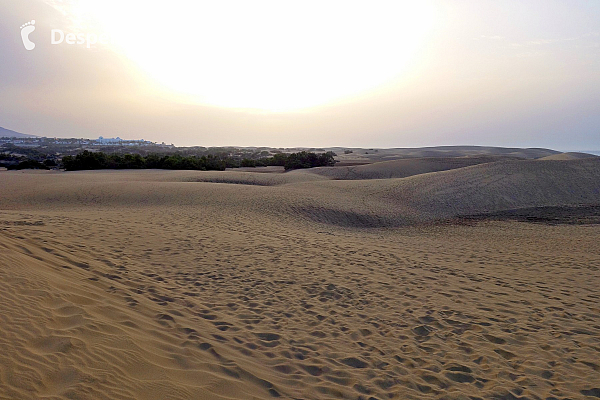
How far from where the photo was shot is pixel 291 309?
7.24 meters

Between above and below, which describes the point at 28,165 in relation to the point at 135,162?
below

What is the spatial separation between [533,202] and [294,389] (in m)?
21.6

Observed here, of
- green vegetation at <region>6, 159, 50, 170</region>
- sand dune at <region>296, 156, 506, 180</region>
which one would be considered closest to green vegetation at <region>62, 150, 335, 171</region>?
green vegetation at <region>6, 159, 50, 170</region>

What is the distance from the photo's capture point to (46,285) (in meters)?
6.10

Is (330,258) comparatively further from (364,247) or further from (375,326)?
Answer: (375,326)

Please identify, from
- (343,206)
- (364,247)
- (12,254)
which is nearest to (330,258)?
(364,247)

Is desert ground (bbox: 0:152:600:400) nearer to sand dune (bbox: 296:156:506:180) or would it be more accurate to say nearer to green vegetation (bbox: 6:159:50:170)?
sand dune (bbox: 296:156:506:180)

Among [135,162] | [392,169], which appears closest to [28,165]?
[135,162]

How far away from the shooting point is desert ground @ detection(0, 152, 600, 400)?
14.8 ft

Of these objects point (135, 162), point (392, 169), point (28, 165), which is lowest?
point (28, 165)

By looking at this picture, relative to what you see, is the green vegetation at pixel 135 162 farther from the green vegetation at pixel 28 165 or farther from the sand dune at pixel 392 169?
the sand dune at pixel 392 169

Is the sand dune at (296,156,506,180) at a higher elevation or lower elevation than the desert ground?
higher

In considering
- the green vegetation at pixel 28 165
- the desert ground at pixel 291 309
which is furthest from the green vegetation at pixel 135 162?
the desert ground at pixel 291 309

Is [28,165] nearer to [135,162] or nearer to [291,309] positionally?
[135,162]
